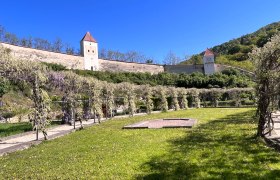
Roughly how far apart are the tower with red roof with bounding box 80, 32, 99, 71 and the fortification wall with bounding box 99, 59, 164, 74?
129 cm

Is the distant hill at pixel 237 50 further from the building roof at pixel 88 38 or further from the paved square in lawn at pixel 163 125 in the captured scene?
the paved square in lawn at pixel 163 125

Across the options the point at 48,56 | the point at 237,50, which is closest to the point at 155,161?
the point at 48,56

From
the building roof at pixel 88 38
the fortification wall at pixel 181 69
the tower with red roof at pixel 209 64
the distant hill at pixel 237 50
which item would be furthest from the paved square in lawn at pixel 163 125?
the distant hill at pixel 237 50

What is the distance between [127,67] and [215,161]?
169 ft

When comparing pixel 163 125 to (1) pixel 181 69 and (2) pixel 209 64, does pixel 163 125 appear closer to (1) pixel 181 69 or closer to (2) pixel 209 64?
(1) pixel 181 69

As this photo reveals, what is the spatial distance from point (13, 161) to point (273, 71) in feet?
21.5

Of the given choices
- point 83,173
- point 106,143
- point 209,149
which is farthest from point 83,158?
point 209,149

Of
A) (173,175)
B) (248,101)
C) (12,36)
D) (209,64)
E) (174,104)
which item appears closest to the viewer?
(173,175)

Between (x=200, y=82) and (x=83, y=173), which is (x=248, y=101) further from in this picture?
(x=83, y=173)

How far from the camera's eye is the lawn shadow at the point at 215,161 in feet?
15.8

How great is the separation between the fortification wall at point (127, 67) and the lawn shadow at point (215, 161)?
4659cm

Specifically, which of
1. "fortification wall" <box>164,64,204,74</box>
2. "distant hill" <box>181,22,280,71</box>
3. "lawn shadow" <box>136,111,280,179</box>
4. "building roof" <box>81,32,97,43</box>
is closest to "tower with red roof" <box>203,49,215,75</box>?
"fortification wall" <box>164,64,204,74</box>

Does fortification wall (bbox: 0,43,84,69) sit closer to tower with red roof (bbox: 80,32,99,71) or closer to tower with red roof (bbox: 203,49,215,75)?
tower with red roof (bbox: 80,32,99,71)

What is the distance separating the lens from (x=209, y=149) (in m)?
6.87
